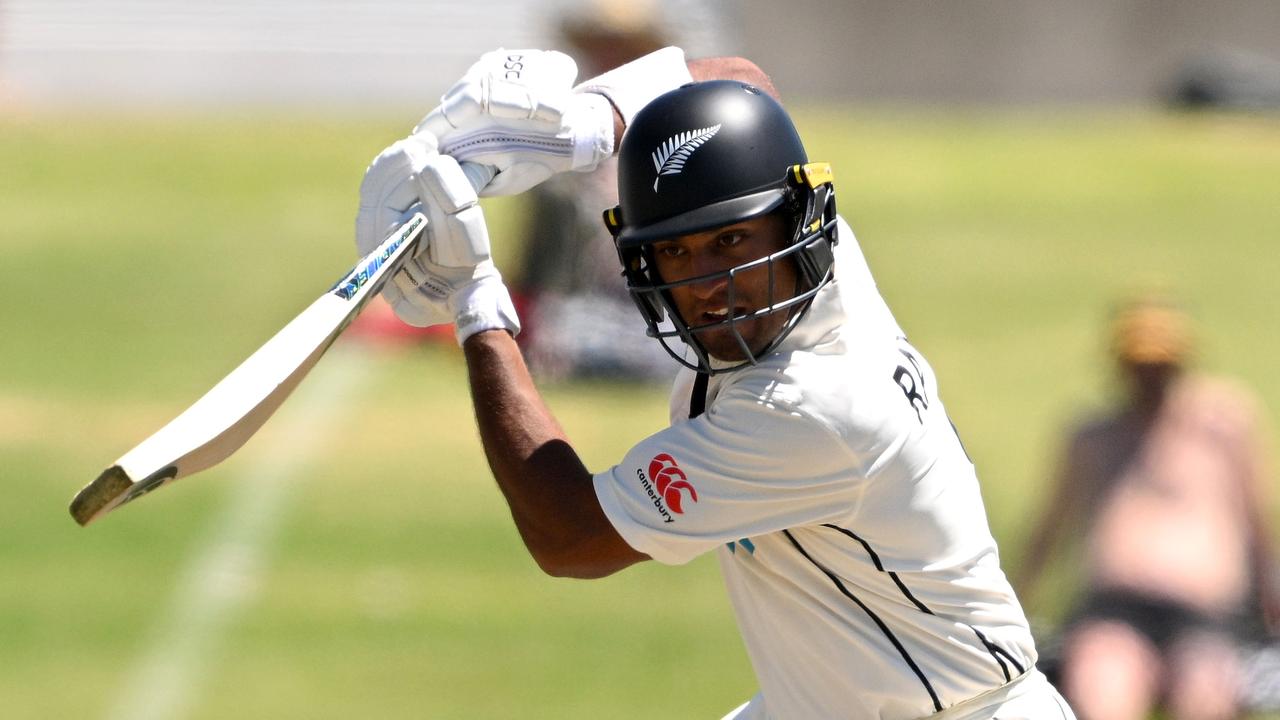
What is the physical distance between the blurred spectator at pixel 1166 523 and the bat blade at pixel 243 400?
11.8 ft

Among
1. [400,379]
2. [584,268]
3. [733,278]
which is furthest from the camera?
[400,379]

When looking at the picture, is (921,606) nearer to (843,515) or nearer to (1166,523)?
(843,515)

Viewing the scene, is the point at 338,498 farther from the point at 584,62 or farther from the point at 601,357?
the point at 584,62

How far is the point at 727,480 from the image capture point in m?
3.04

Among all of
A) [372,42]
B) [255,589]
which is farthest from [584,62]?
[372,42]

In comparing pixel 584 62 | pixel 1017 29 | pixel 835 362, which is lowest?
pixel 1017 29

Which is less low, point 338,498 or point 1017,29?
point 338,498

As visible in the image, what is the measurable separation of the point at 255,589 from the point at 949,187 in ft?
35.4

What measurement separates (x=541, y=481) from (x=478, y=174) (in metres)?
0.63

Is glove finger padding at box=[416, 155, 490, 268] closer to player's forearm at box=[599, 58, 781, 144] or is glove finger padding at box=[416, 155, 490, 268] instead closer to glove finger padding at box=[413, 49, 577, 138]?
glove finger padding at box=[413, 49, 577, 138]

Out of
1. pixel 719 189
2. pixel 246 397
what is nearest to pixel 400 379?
pixel 246 397

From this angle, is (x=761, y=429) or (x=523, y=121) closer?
(x=761, y=429)

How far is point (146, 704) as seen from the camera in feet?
24.4

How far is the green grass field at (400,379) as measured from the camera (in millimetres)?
7758
